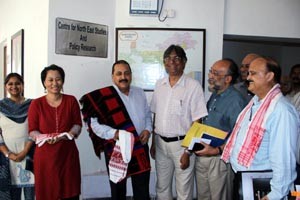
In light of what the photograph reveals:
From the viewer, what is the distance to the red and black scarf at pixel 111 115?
2826 millimetres

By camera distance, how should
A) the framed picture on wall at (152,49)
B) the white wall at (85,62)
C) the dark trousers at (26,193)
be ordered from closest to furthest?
the dark trousers at (26,193), the white wall at (85,62), the framed picture on wall at (152,49)

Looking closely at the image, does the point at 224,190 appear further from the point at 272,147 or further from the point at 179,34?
the point at 179,34

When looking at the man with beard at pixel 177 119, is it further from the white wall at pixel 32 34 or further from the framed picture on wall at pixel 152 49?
the white wall at pixel 32 34

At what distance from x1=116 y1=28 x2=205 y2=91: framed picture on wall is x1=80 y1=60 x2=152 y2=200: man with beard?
2.72ft

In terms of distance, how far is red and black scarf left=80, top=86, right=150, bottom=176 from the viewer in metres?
2.83

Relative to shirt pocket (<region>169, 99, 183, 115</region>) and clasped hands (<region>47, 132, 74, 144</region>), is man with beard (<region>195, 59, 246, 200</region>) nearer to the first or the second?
shirt pocket (<region>169, 99, 183, 115</region>)

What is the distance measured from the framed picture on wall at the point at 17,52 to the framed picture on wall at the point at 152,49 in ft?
3.87

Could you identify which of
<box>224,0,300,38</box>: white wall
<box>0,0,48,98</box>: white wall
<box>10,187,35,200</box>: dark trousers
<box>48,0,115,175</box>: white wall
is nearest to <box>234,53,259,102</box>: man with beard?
<box>224,0,300,38</box>: white wall

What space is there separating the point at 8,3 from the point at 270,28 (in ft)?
11.7

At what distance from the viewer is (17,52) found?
14.3 feet

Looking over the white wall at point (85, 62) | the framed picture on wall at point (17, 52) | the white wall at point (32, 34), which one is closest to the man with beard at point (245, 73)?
the white wall at point (85, 62)

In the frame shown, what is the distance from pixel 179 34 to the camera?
148 inches

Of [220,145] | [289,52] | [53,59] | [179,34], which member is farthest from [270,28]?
[289,52]

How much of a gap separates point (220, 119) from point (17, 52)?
2.82 m
